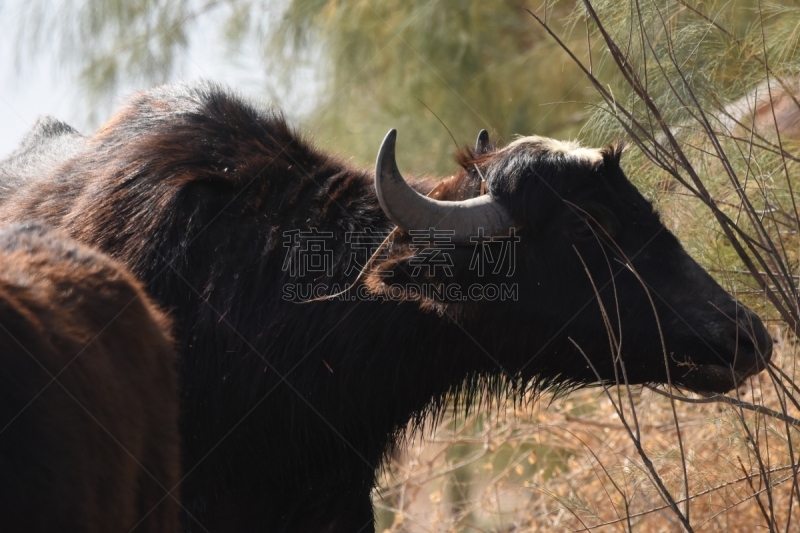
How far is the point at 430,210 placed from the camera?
3561 mm

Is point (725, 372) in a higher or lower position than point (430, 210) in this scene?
lower

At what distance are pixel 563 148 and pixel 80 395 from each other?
2262mm

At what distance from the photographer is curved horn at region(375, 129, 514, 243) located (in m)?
3.46

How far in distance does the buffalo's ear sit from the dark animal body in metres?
1.88

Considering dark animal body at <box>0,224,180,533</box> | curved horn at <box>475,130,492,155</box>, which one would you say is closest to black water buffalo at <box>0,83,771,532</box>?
curved horn at <box>475,130,492,155</box>

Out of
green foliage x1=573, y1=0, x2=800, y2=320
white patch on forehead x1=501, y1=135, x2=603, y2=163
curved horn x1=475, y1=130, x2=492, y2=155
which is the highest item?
green foliage x1=573, y1=0, x2=800, y2=320

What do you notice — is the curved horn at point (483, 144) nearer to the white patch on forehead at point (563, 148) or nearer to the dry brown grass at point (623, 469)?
the white patch on forehead at point (563, 148)

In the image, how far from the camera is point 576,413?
755 cm

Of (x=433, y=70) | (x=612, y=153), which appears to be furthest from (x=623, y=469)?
(x=433, y=70)

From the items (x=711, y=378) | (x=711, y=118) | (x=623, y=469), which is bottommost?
(x=623, y=469)

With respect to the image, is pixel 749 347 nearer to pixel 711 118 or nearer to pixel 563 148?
pixel 563 148

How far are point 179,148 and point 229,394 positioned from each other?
1.07 m

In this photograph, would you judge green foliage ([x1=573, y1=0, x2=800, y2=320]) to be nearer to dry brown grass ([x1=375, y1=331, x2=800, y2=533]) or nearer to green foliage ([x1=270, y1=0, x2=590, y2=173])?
dry brown grass ([x1=375, y1=331, x2=800, y2=533])

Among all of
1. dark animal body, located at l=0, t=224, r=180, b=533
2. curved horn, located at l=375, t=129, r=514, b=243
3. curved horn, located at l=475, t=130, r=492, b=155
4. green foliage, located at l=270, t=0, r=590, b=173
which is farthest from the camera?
green foliage, located at l=270, t=0, r=590, b=173
